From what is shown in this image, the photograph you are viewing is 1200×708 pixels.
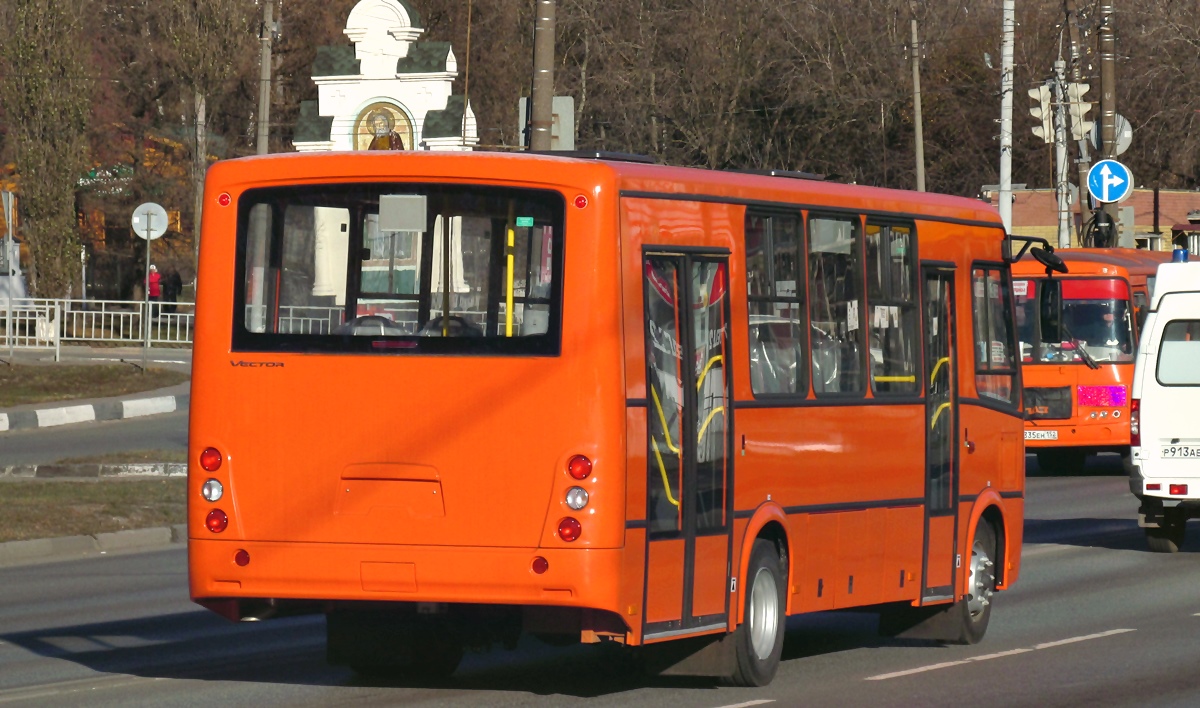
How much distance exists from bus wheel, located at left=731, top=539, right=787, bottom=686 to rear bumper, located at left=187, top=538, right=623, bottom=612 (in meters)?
1.30

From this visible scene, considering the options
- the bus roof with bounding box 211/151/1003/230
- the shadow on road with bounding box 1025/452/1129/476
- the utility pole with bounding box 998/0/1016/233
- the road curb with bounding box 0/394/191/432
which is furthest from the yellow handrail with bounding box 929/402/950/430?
the utility pole with bounding box 998/0/1016/233

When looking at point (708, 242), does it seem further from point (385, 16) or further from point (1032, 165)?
point (1032, 165)

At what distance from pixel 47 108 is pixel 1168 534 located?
41139 mm

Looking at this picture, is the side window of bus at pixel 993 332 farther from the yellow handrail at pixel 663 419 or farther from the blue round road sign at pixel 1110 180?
the blue round road sign at pixel 1110 180

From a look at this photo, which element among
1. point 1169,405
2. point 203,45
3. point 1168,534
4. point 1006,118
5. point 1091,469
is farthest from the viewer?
point 203,45

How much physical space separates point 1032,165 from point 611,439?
6336 cm

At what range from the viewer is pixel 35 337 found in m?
41.3

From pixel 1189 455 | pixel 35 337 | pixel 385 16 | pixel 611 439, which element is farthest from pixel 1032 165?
pixel 611 439

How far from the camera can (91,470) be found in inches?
869

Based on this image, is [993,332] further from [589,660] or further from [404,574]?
[404,574]

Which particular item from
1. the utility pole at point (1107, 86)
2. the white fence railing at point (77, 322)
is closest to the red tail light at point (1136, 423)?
the utility pole at point (1107, 86)

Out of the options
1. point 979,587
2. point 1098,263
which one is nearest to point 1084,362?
point 1098,263

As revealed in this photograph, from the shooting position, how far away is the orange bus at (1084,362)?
25375 mm

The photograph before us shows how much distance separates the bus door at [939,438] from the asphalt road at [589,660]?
1.58ft
